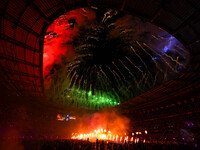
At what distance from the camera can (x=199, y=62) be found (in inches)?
228

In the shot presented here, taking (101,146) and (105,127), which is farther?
(105,127)

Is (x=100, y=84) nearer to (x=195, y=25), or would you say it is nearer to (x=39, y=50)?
(x=39, y=50)

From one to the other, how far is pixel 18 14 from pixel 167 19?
18.0 feet

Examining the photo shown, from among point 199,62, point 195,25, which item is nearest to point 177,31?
point 195,25

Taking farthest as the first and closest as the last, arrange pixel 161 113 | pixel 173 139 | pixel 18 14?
pixel 161 113
pixel 173 139
pixel 18 14

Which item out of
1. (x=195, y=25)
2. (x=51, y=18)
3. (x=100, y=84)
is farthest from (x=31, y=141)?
(x=195, y=25)

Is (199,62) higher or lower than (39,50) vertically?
lower

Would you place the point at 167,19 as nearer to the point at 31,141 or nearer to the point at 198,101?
the point at 198,101

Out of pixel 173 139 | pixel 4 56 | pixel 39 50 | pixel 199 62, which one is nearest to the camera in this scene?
pixel 199 62

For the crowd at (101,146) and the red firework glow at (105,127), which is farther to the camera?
the red firework glow at (105,127)

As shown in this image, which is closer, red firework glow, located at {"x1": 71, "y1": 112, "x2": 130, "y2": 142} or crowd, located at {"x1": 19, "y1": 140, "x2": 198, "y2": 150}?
crowd, located at {"x1": 19, "y1": 140, "x2": 198, "y2": 150}

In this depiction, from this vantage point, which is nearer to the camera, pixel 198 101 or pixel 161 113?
pixel 198 101

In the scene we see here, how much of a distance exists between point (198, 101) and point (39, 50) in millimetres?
9906

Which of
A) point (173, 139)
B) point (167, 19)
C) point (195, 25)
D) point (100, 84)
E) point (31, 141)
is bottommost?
point (31, 141)
